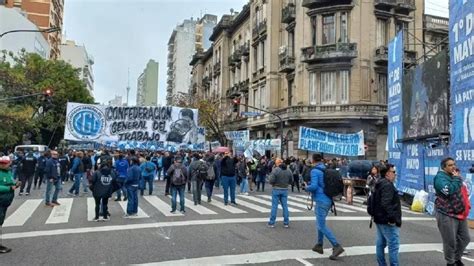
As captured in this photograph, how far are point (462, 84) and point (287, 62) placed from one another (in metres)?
24.5

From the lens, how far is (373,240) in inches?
372

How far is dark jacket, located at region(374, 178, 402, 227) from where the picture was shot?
6.54m

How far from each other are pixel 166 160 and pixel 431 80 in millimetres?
13642

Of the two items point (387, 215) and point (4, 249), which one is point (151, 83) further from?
point (387, 215)

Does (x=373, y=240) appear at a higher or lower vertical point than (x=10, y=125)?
lower

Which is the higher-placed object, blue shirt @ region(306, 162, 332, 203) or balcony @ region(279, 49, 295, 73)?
balcony @ region(279, 49, 295, 73)

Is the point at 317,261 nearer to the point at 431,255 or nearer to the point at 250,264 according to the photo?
the point at 250,264

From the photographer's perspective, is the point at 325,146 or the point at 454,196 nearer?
the point at 454,196

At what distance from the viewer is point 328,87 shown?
3422 centimetres

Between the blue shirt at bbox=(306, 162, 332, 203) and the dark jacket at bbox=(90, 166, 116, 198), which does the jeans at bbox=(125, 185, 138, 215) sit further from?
Answer: the blue shirt at bbox=(306, 162, 332, 203)

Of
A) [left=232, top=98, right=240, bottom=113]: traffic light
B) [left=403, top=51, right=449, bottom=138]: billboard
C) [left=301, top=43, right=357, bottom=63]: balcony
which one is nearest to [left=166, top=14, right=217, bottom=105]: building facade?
[left=232, top=98, right=240, bottom=113]: traffic light

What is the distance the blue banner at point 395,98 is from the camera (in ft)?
60.5

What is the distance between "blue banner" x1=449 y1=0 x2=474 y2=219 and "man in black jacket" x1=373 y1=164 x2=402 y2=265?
22.9ft

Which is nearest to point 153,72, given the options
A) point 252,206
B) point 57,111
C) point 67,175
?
point 57,111
